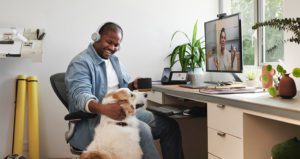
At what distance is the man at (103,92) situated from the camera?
1.79 metres

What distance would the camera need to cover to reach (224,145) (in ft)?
5.99

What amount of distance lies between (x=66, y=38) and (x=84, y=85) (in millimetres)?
1408

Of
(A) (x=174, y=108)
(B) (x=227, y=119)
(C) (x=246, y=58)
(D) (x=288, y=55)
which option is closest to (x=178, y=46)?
(C) (x=246, y=58)

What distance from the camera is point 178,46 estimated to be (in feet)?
10.8

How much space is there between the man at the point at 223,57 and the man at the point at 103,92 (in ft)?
1.80

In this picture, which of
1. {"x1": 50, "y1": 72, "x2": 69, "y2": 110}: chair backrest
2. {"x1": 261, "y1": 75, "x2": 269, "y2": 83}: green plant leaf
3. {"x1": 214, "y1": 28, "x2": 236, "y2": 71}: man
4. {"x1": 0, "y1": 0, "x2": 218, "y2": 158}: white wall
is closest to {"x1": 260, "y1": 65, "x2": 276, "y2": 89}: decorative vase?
{"x1": 261, "y1": 75, "x2": 269, "y2": 83}: green plant leaf

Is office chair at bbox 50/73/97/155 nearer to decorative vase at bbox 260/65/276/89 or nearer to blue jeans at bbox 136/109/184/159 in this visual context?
blue jeans at bbox 136/109/184/159

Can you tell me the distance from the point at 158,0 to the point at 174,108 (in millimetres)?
1372

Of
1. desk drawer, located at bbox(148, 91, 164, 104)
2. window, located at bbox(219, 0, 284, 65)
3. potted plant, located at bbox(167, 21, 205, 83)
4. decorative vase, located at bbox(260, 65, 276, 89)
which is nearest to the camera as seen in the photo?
decorative vase, located at bbox(260, 65, 276, 89)

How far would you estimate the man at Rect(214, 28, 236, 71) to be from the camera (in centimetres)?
234

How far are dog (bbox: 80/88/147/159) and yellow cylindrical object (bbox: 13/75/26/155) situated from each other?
1.39m

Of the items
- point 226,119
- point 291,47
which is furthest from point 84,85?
point 291,47

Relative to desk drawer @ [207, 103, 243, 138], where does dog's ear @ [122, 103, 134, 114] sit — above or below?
above

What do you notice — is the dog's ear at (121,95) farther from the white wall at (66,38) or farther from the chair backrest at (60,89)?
the white wall at (66,38)
